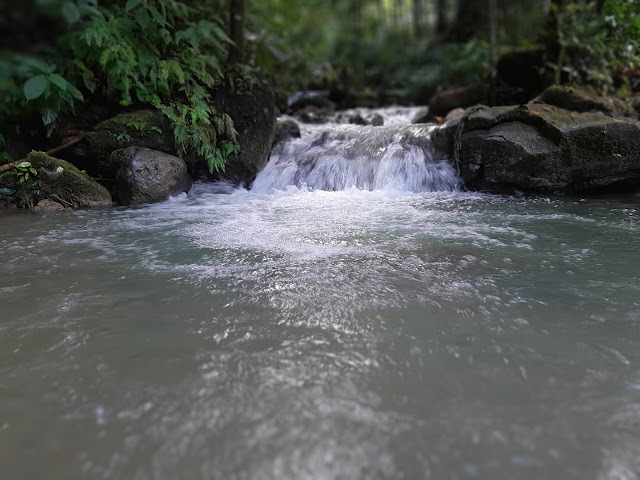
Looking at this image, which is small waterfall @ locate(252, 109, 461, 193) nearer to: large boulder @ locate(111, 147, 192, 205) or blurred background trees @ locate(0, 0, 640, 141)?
blurred background trees @ locate(0, 0, 640, 141)

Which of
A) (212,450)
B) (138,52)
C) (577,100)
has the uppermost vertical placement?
(138,52)

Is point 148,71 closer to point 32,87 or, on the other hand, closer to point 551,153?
point 32,87

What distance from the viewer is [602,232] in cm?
482

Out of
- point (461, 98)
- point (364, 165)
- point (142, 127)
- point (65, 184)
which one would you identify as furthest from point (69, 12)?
point (461, 98)

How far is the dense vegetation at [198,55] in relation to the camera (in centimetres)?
370

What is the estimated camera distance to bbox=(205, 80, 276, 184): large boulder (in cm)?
820

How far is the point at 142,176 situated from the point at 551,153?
21.3ft

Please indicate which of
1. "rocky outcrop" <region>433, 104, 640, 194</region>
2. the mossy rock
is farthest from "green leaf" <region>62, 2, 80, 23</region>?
"rocky outcrop" <region>433, 104, 640, 194</region>

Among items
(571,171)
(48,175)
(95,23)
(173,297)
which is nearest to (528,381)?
(173,297)

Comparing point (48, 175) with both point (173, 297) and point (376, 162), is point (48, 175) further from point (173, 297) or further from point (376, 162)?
point (376, 162)

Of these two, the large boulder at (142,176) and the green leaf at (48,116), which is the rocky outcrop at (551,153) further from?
the green leaf at (48,116)

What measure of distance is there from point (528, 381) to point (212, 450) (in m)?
1.45

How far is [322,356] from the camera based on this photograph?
2301mm

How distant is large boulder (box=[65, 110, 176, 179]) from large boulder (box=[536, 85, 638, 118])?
7273 millimetres
